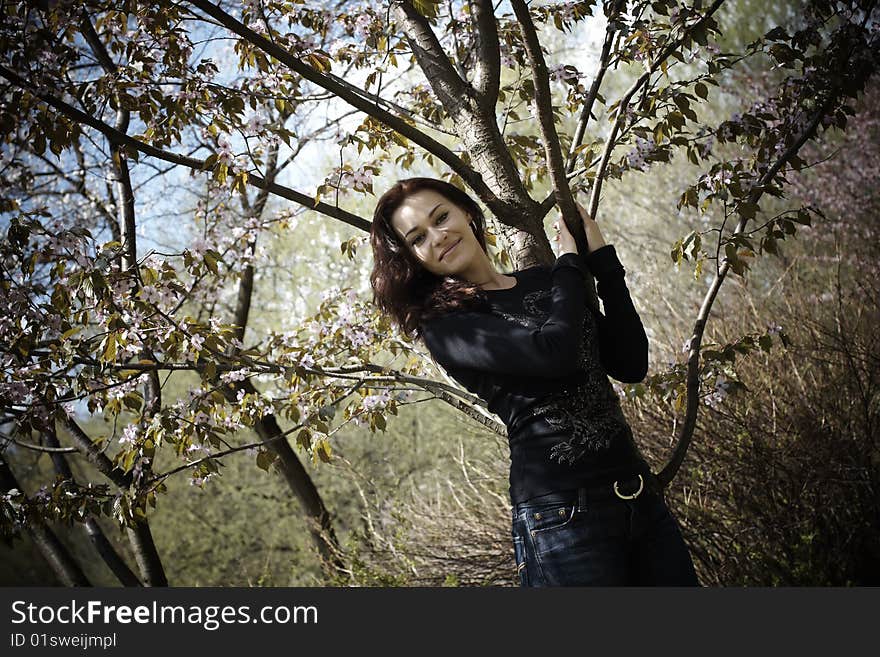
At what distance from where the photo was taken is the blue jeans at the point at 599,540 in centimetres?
111

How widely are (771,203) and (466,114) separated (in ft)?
17.8

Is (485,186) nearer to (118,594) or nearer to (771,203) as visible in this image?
(118,594)

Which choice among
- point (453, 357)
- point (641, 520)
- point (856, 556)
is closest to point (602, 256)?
point (453, 357)

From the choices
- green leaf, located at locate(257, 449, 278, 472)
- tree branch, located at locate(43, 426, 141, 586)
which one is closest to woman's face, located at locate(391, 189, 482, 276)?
green leaf, located at locate(257, 449, 278, 472)

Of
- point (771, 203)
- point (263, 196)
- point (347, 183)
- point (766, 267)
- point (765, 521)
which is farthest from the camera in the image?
point (771, 203)

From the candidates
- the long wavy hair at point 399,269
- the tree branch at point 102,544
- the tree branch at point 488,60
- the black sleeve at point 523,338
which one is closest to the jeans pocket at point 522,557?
the black sleeve at point 523,338

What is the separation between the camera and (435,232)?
1.32m

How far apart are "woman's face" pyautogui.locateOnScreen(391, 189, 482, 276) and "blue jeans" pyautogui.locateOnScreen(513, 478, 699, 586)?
0.41 meters

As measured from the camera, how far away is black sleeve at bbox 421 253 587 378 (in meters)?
1.09

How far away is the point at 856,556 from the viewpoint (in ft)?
8.68

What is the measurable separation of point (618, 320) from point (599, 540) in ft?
1.21

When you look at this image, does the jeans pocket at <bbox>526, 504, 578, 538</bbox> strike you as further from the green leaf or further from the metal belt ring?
the green leaf

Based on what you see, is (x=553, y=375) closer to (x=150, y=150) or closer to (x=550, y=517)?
(x=550, y=517)

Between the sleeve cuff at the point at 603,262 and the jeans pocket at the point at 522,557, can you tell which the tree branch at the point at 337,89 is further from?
the jeans pocket at the point at 522,557
